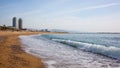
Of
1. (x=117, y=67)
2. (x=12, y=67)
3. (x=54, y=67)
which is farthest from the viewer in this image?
(x=117, y=67)

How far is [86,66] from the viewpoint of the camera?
1015cm

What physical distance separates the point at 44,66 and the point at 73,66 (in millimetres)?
1476

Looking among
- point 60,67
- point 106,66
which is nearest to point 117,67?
point 106,66

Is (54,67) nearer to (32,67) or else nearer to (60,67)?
(60,67)

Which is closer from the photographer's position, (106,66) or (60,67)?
(60,67)

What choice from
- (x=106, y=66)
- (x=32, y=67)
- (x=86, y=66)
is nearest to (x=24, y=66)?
(x=32, y=67)

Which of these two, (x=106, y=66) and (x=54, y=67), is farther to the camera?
(x=106, y=66)

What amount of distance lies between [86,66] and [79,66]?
395 millimetres

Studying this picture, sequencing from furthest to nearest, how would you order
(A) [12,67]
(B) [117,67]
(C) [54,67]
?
(B) [117,67]
(C) [54,67]
(A) [12,67]

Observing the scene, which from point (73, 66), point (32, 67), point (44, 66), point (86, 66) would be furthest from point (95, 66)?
point (32, 67)

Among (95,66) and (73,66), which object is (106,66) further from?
(73,66)

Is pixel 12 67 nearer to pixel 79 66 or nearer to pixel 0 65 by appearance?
pixel 0 65

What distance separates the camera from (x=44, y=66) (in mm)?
9719

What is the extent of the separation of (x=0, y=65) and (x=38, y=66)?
182 cm
